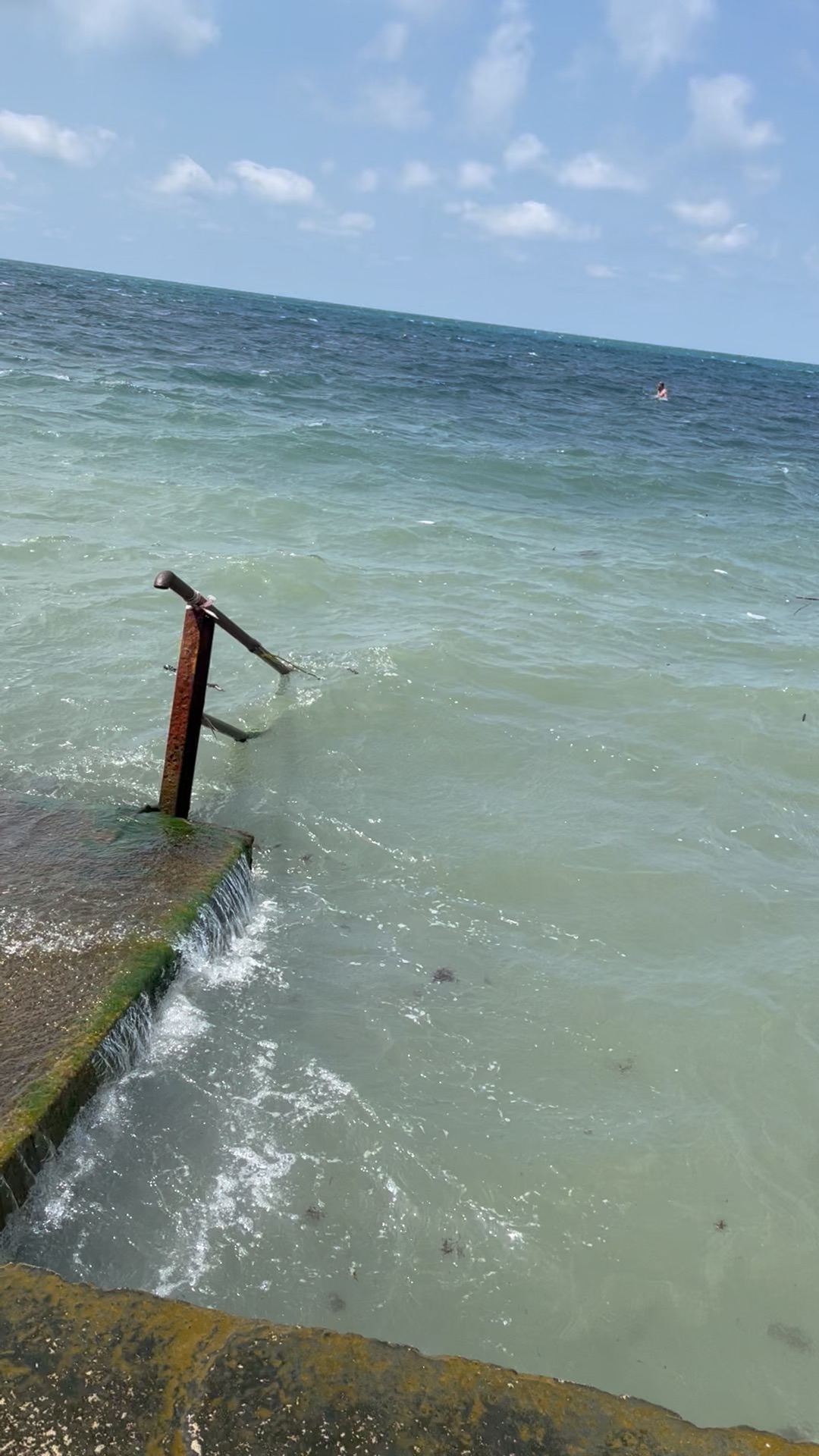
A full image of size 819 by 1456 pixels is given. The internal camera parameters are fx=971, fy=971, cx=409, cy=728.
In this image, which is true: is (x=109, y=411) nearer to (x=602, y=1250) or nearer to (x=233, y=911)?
(x=233, y=911)

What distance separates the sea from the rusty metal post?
0.71 meters

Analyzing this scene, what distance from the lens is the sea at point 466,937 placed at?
3.48 m

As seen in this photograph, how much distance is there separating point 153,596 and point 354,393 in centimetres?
2086

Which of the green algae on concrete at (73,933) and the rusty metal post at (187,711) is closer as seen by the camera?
the green algae on concrete at (73,933)

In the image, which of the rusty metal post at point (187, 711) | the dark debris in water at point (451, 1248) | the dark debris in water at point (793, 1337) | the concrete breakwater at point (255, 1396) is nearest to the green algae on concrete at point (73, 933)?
the rusty metal post at point (187, 711)

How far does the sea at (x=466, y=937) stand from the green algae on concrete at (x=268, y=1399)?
1114 mm

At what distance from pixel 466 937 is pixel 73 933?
7.17ft

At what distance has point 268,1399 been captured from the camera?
7.12 feet

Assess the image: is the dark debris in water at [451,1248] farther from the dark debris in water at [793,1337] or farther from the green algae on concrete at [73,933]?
the green algae on concrete at [73,933]

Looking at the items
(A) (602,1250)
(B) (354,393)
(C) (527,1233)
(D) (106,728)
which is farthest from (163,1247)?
(B) (354,393)

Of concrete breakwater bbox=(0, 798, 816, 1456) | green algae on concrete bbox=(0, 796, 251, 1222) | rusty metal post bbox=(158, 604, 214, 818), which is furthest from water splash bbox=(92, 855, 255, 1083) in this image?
concrete breakwater bbox=(0, 798, 816, 1456)

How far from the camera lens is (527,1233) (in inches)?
146

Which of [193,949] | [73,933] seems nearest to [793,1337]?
[193,949]

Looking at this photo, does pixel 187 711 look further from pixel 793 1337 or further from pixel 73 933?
pixel 793 1337
